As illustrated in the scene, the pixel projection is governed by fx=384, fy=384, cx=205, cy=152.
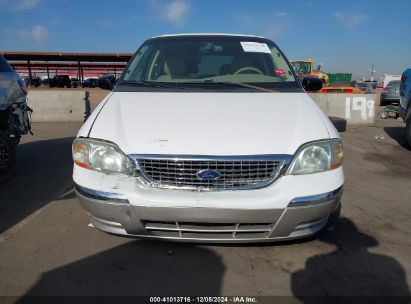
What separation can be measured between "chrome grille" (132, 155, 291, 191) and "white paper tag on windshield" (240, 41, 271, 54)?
1969 mm

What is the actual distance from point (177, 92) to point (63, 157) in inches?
154

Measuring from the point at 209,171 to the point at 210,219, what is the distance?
0.32 metres

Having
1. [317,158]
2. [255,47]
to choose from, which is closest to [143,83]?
[255,47]

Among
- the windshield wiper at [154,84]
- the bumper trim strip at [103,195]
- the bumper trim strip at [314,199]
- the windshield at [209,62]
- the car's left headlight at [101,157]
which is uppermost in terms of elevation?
the windshield at [209,62]

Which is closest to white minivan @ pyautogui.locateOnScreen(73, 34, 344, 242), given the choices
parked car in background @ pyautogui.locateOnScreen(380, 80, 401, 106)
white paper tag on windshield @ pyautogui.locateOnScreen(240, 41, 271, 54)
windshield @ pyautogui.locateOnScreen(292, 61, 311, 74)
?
white paper tag on windshield @ pyautogui.locateOnScreen(240, 41, 271, 54)

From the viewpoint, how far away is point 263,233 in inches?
Answer: 104

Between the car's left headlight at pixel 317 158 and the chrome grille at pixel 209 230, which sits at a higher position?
the car's left headlight at pixel 317 158

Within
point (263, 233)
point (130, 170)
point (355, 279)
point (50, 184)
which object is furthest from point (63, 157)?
point (355, 279)

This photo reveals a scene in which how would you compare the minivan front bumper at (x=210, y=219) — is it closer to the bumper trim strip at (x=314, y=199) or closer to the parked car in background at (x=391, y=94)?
the bumper trim strip at (x=314, y=199)

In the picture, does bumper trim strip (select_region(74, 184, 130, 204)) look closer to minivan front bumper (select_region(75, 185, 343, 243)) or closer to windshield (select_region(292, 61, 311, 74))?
minivan front bumper (select_region(75, 185, 343, 243))

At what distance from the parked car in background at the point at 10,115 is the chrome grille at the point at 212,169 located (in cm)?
335

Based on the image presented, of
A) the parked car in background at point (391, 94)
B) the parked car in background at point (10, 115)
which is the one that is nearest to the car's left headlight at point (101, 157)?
the parked car in background at point (10, 115)

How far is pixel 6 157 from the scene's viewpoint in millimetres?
5172

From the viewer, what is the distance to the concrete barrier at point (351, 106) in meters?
11.4
